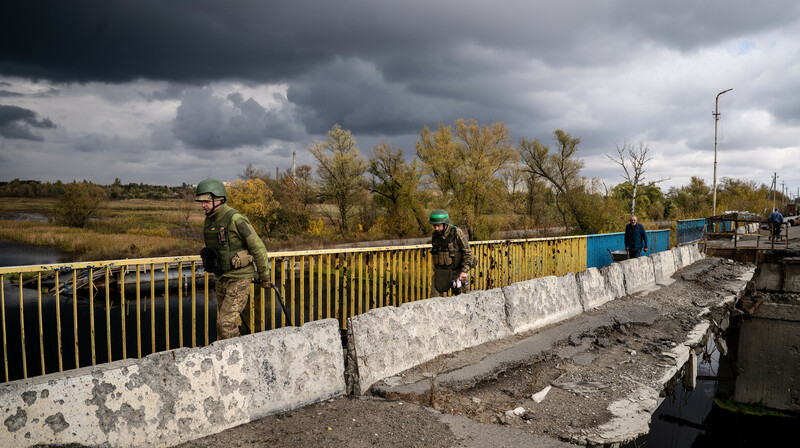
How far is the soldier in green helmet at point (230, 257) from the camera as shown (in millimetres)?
4488

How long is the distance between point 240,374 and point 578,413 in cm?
283

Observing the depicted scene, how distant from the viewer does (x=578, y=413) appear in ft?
13.3

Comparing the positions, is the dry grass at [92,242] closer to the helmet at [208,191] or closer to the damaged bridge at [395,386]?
the helmet at [208,191]

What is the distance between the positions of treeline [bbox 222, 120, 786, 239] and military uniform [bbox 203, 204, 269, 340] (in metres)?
32.3

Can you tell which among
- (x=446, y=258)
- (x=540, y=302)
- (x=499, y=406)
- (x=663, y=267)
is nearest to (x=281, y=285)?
(x=446, y=258)

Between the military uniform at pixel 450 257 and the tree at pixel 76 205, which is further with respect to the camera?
the tree at pixel 76 205

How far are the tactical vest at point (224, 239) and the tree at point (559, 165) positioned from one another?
126 ft

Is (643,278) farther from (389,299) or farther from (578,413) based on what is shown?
(578,413)

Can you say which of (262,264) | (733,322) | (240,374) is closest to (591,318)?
(262,264)

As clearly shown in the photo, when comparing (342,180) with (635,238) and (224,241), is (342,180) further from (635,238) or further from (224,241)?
(224,241)

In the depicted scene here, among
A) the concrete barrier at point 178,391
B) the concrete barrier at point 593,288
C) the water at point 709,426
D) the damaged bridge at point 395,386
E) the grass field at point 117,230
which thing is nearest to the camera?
the concrete barrier at point 178,391

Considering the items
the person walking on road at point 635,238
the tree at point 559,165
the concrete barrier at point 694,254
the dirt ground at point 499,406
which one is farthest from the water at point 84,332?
the tree at point 559,165

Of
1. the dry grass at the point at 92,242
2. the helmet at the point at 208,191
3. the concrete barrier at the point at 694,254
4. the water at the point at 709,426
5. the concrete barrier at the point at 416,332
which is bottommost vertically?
the water at the point at 709,426

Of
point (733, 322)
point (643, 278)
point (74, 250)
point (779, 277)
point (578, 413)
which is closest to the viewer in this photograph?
point (578, 413)
